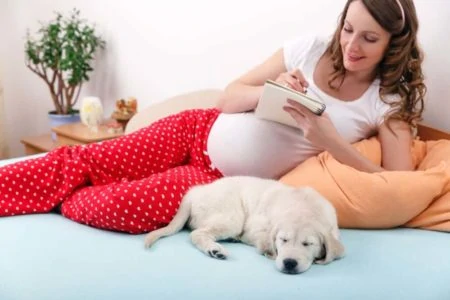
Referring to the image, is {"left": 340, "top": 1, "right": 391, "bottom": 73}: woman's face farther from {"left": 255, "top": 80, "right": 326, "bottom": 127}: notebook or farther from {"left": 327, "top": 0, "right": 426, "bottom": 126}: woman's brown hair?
{"left": 255, "top": 80, "right": 326, "bottom": 127}: notebook

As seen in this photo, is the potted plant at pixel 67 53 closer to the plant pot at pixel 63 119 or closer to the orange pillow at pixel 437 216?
the plant pot at pixel 63 119

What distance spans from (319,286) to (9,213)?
30.2 inches

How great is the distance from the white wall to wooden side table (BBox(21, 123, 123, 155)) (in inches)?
12.7

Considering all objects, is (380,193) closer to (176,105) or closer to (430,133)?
(430,133)

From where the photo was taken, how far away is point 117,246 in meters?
1.13

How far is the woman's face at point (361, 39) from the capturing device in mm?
1375

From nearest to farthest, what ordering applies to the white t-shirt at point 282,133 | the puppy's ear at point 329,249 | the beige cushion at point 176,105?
A: the puppy's ear at point 329,249 → the white t-shirt at point 282,133 → the beige cushion at point 176,105

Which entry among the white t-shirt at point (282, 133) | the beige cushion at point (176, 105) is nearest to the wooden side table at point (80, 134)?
the beige cushion at point (176, 105)

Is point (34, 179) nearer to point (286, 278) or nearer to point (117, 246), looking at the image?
point (117, 246)

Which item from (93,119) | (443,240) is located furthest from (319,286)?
(93,119)

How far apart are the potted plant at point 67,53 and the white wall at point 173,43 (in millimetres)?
101

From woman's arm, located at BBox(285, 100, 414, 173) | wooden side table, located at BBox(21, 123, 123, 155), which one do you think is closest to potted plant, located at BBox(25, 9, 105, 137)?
wooden side table, located at BBox(21, 123, 123, 155)

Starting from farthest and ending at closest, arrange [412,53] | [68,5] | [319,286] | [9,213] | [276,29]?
[68,5] < [276,29] < [412,53] < [9,213] < [319,286]

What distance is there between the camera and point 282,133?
144cm
